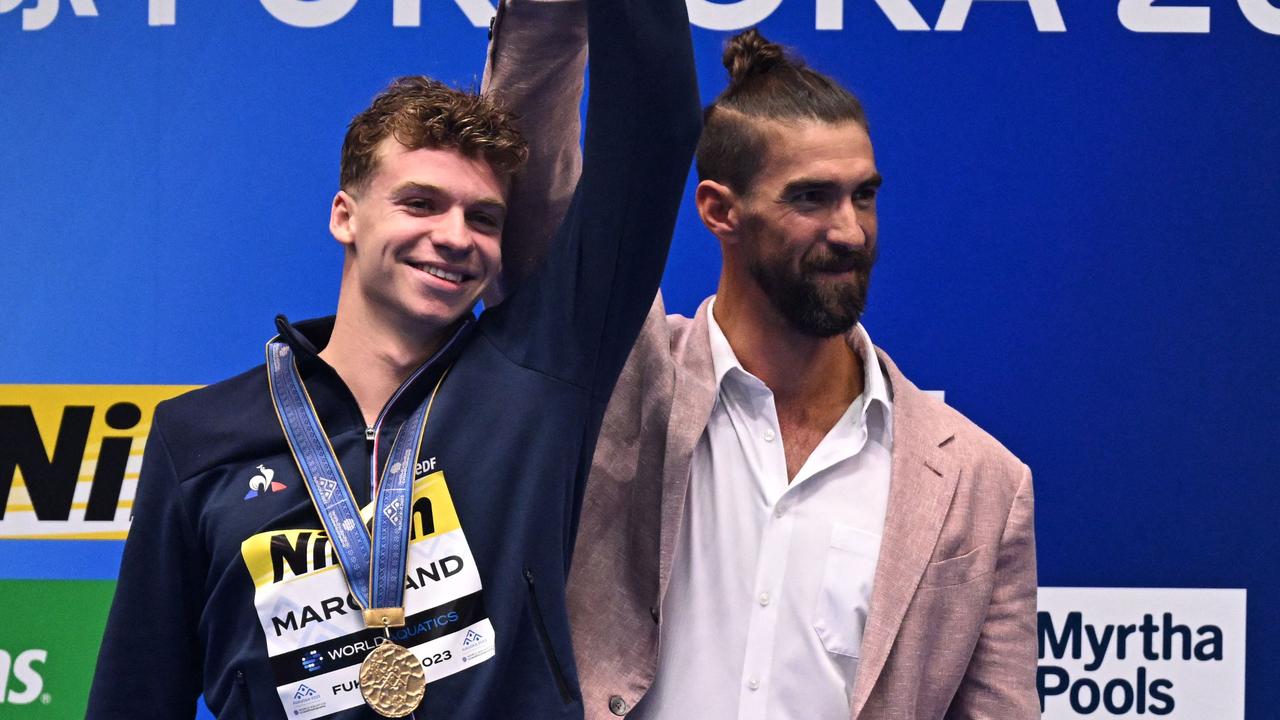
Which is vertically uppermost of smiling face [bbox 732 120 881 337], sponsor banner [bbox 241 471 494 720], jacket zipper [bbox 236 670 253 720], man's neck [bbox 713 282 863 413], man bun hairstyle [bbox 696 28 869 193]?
man bun hairstyle [bbox 696 28 869 193]

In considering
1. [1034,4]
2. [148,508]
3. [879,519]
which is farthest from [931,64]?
[148,508]

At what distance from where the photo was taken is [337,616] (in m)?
1.53

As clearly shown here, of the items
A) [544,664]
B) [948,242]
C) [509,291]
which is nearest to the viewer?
[544,664]

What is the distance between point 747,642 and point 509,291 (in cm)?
60

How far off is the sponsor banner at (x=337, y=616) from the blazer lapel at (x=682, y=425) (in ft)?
1.35

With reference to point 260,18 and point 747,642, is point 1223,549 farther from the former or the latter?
point 260,18

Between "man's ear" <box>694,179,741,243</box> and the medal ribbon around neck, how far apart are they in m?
0.66

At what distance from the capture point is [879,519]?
1954 millimetres

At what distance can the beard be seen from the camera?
1.97 metres

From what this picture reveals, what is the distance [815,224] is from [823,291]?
10 cm

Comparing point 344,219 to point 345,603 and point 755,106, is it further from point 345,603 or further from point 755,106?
point 755,106

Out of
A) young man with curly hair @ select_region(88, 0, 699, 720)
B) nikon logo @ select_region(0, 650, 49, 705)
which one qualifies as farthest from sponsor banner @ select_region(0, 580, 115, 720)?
young man with curly hair @ select_region(88, 0, 699, 720)

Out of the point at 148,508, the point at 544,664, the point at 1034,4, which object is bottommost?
the point at 544,664

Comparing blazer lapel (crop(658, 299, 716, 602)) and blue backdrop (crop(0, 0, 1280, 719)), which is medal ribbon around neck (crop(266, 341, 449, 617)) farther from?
blue backdrop (crop(0, 0, 1280, 719))
